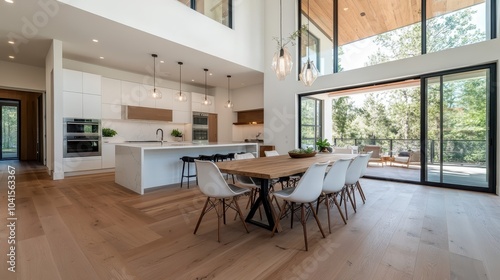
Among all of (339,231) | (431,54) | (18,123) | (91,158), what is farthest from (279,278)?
(18,123)

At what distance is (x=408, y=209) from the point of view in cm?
294

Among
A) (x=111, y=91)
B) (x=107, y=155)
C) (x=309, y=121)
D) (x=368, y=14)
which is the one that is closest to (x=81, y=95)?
(x=111, y=91)

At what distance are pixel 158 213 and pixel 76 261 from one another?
3.60 feet

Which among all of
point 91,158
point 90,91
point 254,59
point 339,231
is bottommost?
point 339,231

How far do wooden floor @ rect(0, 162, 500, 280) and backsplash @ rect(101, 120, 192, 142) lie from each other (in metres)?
3.16

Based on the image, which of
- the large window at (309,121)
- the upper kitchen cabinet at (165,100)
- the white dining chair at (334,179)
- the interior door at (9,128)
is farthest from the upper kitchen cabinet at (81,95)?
the white dining chair at (334,179)

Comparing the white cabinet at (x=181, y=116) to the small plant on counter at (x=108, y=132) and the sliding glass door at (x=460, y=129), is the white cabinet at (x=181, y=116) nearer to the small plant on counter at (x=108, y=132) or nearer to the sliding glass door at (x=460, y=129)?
the small plant on counter at (x=108, y=132)

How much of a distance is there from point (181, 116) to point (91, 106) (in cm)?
262

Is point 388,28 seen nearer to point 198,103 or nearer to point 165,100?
point 198,103

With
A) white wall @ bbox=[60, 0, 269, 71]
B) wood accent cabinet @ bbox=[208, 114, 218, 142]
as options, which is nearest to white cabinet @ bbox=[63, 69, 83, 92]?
white wall @ bbox=[60, 0, 269, 71]

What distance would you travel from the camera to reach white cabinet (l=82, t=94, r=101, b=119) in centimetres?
532

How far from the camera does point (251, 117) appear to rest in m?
8.12

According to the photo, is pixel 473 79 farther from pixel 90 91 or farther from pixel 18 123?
pixel 18 123

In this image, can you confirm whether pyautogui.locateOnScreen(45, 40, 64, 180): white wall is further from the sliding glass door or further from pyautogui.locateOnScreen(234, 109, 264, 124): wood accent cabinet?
the sliding glass door
